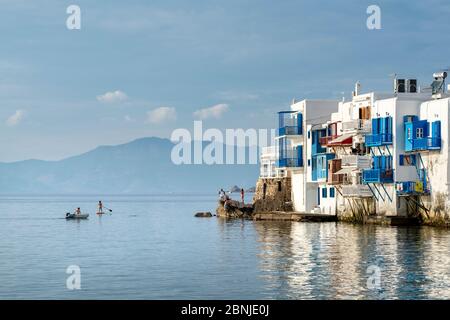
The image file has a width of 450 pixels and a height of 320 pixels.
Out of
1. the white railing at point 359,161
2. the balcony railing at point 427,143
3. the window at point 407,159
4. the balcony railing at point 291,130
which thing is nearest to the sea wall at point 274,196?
the balcony railing at point 291,130

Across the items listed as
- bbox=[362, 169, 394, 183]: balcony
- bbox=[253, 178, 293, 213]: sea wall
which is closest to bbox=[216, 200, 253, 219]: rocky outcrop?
bbox=[253, 178, 293, 213]: sea wall

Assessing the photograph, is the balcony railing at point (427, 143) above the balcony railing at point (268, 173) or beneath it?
above

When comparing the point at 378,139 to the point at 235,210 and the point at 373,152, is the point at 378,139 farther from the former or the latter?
the point at 235,210

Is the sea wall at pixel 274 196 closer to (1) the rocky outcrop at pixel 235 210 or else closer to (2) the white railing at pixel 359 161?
(1) the rocky outcrop at pixel 235 210

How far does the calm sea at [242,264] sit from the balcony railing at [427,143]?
602cm

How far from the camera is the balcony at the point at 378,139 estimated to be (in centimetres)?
6506

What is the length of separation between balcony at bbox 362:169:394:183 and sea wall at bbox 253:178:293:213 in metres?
17.5

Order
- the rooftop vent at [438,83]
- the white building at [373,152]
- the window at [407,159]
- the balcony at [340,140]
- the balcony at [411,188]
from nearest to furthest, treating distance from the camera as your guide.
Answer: the white building at [373,152] → the balcony at [411,188] → the window at [407,159] → the rooftop vent at [438,83] → the balcony at [340,140]

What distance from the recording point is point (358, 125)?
6925 cm

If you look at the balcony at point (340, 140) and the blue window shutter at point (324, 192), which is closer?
the balcony at point (340, 140)

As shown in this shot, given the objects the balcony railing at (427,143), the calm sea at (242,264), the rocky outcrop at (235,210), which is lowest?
the calm sea at (242,264)

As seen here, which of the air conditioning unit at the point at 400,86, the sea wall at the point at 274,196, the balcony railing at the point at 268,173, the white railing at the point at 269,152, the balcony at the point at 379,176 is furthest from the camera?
the white railing at the point at 269,152

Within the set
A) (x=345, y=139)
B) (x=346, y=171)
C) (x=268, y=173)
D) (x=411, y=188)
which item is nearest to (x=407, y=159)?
(x=411, y=188)
